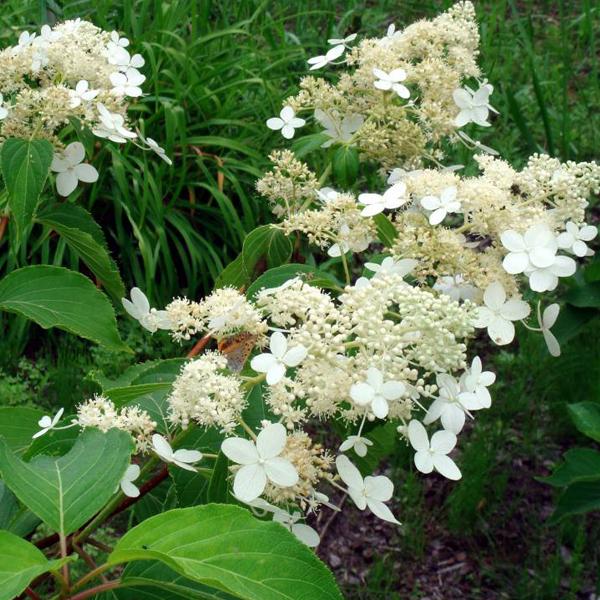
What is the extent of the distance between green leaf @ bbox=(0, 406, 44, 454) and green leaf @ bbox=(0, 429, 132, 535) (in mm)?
294

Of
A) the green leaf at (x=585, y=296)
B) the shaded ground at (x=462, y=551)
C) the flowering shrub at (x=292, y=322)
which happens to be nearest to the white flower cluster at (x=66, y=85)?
the flowering shrub at (x=292, y=322)

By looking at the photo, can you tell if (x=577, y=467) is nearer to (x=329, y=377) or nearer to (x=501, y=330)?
(x=501, y=330)

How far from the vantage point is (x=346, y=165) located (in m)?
1.37

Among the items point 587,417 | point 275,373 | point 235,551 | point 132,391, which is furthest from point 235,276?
point 587,417

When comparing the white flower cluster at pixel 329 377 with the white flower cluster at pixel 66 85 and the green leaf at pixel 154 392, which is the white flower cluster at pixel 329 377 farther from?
the white flower cluster at pixel 66 85

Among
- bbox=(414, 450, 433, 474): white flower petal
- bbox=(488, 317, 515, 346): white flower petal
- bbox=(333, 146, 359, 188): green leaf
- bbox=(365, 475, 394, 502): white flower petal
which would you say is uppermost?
bbox=(333, 146, 359, 188): green leaf

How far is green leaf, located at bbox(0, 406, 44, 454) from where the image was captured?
1.21 m

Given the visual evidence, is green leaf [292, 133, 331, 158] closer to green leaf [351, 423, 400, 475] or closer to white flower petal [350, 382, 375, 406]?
green leaf [351, 423, 400, 475]

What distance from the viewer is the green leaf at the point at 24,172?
49.3 inches

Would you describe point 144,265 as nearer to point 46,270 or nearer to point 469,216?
point 46,270

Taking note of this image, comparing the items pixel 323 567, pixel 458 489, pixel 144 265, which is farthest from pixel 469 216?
pixel 144 265

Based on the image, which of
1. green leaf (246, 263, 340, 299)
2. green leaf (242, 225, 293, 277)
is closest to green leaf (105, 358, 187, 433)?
green leaf (246, 263, 340, 299)

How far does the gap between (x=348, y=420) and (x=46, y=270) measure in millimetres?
653

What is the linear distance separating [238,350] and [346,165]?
43 centimetres
